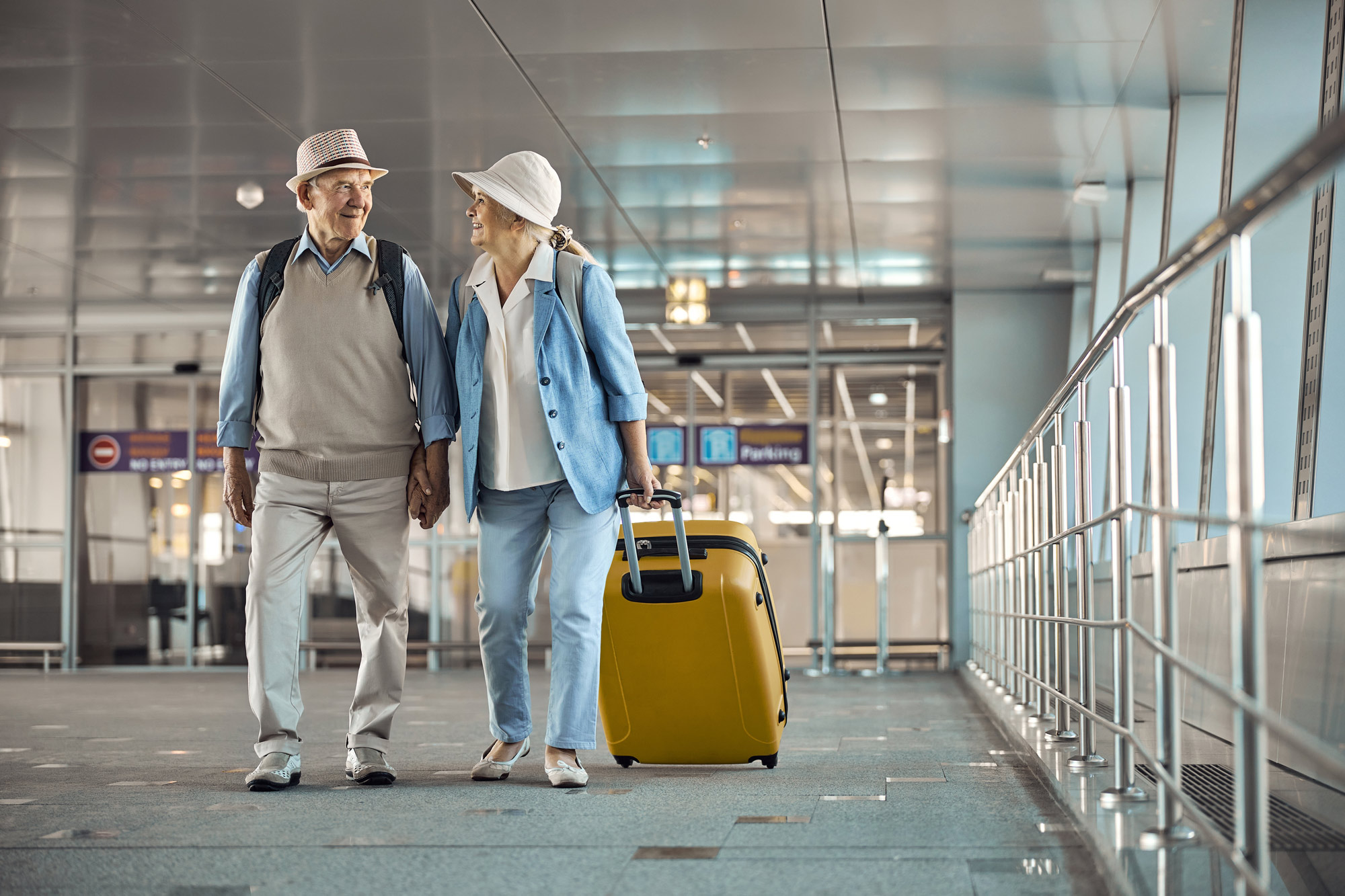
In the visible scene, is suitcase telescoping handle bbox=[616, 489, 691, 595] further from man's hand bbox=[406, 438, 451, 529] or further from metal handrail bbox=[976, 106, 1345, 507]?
metal handrail bbox=[976, 106, 1345, 507]

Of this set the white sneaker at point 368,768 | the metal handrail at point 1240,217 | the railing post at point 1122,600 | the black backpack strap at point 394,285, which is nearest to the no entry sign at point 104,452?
the black backpack strap at point 394,285

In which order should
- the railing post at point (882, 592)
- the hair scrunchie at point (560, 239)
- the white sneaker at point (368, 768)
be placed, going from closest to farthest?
the white sneaker at point (368, 768), the hair scrunchie at point (560, 239), the railing post at point (882, 592)

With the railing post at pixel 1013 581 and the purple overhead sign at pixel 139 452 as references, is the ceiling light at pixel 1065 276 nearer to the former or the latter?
the railing post at pixel 1013 581

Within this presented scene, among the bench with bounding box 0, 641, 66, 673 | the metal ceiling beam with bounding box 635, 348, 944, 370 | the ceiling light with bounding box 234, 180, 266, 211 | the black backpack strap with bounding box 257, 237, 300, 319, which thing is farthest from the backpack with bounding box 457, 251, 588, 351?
the bench with bounding box 0, 641, 66, 673

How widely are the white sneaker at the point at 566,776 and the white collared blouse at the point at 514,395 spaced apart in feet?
2.22

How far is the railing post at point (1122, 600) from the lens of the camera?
7.89 ft

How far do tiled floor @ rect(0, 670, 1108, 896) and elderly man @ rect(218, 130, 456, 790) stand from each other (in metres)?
0.30

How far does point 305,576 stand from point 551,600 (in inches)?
24.2

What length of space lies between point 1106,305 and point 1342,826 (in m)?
7.25

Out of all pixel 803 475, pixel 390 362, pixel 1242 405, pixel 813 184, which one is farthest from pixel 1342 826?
pixel 803 475

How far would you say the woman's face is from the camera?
341cm

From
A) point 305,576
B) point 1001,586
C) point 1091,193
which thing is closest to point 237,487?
point 305,576

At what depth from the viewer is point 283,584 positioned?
3.25 meters

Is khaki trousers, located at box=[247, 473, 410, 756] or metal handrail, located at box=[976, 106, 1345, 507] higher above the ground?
metal handrail, located at box=[976, 106, 1345, 507]
